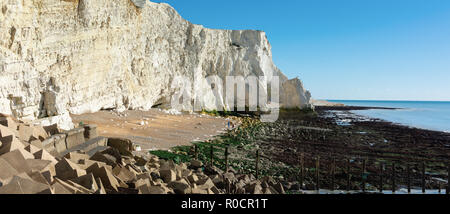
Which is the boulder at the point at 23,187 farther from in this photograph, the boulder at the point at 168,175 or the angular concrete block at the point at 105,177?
the boulder at the point at 168,175

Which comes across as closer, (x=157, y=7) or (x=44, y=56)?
(x=44, y=56)

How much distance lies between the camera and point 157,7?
29.5 metres

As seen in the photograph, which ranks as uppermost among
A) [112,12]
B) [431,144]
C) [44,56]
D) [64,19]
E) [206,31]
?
[206,31]

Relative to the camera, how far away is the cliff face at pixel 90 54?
41.2 ft

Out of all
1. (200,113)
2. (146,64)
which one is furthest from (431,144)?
(146,64)

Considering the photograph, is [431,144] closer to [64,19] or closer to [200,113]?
[200,113]

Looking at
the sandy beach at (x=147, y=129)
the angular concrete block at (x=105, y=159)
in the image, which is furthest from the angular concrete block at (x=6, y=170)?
the sandy beach at (x=147, y=129)

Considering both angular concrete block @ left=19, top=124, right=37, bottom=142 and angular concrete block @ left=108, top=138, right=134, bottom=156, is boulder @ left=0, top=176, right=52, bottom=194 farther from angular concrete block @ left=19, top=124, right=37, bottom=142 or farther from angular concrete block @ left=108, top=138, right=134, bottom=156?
angular concrete block @ left=108, top=138, right=134, bottom=156

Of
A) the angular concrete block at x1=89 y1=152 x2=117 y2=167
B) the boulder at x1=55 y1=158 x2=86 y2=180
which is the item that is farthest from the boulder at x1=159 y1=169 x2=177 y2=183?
the boulder at x1=55 y1=158 x2=86 y2=180

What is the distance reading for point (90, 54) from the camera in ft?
59.2

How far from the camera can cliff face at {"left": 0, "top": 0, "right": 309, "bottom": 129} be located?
12547 mm
